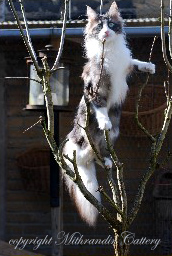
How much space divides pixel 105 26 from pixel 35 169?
1.90m

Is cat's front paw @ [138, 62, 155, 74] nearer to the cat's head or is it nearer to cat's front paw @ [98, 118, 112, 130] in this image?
the cat's head

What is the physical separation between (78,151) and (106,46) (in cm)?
68

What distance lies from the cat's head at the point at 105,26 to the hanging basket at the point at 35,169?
174cm

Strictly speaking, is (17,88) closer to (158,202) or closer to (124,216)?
(158,202)

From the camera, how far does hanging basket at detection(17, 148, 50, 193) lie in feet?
16.3

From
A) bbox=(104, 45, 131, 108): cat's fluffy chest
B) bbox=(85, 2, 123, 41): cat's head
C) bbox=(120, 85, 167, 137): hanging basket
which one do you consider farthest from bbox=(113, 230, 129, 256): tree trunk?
bbox=(120, 85, 167, 137): hanging basket

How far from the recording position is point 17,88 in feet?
17.0

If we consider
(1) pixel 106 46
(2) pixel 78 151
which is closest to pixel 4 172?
(2) pixel 78 151

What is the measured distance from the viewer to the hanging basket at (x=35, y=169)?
4.97 meters

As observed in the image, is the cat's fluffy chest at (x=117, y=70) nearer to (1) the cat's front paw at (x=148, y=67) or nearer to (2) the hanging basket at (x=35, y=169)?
(1) the cat's front paw at (x=148, y=67)

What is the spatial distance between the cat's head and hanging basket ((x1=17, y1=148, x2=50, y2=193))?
5.70 ft

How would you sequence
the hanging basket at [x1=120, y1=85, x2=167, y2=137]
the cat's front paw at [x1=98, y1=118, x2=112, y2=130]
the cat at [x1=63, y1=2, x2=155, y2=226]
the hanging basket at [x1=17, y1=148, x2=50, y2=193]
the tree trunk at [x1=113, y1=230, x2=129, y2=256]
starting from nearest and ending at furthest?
the tree trunk at [x1=113, y1=230, x2=129, y2=256] → the cat's front paw at [x1=98, y1=118, x2=112, y2=130] → the cat at [x1=63, y1=2, x2=155, y2=226] → the hanging basket at [x1=120, y1=85, x2=167, y2=137] → the hanging basket at [x1=17, y1=148, x2=50, y2=193]

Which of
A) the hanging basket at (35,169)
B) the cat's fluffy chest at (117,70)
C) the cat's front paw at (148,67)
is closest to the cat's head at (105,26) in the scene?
the cat's fluffy chest at (117,70)

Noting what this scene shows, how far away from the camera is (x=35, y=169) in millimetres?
4977
